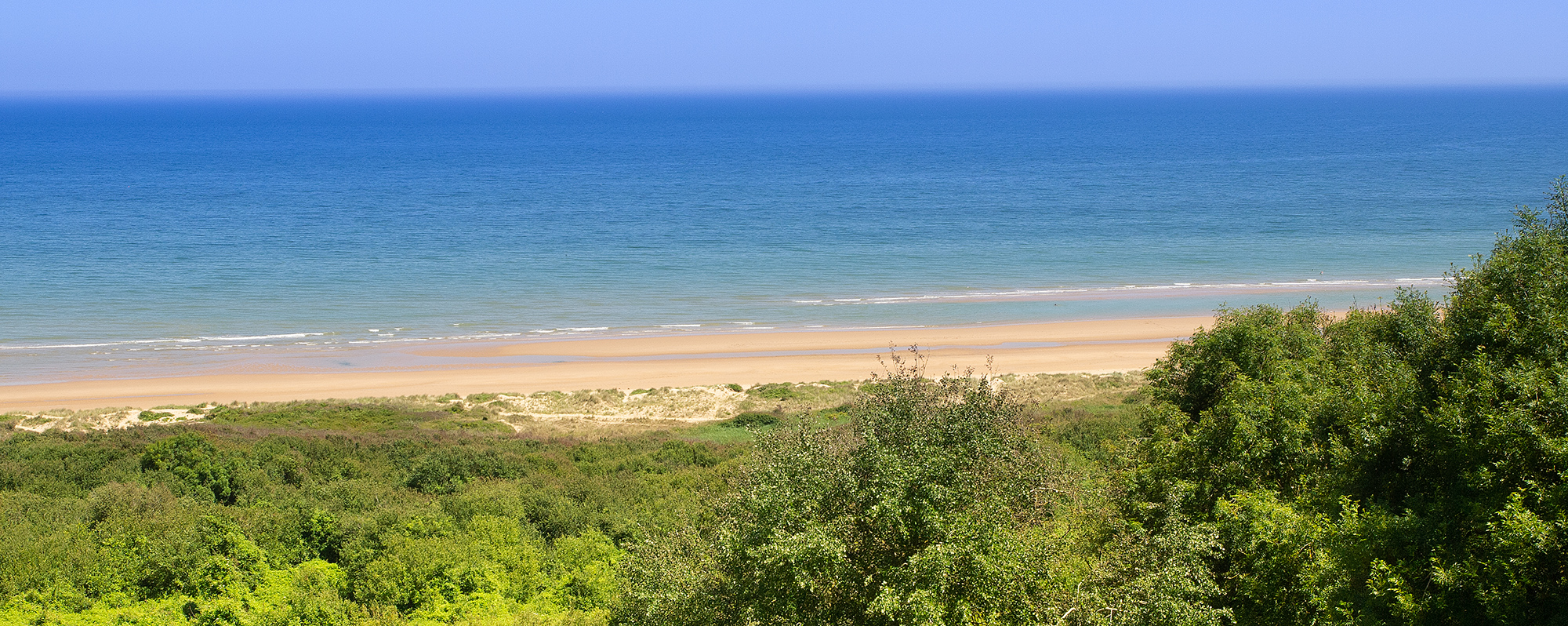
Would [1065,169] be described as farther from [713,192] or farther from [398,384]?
[398,384]

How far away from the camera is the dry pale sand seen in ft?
114

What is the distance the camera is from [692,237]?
213 ft

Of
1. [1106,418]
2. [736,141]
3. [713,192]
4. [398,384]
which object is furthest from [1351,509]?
[736,141]

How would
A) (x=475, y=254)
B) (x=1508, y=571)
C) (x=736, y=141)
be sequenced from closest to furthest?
(x=1508, y=571), (x=475, y=254), (x=736, y=141)

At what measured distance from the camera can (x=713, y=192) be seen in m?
86.8

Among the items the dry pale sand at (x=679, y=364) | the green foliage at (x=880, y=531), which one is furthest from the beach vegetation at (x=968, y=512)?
the dry pale sand at (x=679, y=364)

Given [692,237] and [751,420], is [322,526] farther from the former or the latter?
[692,237]

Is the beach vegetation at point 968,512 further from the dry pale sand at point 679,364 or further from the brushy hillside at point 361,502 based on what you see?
the dry pale sand at point 679,364

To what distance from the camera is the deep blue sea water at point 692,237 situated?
45.8m

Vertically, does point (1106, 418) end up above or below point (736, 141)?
below

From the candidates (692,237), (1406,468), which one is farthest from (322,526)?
(692,237)

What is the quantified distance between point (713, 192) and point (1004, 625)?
79.2 metres

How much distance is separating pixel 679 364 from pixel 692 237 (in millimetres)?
27464

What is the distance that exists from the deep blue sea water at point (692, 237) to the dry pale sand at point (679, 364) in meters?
2.28
